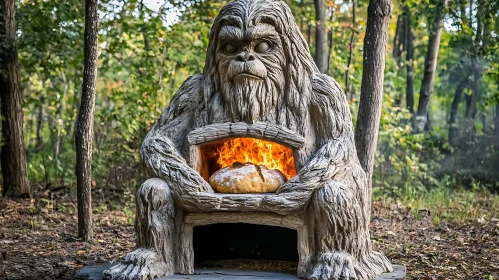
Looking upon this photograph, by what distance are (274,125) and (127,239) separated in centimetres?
347

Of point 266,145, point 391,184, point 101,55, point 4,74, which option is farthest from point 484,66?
point 266,145

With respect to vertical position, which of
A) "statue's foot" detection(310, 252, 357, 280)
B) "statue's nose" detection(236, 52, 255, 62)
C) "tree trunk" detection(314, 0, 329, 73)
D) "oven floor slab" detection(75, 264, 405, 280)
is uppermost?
"tree trunk" detection(314, 0, 329, 73)

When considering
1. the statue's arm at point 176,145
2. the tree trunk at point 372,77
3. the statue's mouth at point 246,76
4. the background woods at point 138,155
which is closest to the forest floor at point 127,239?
the background woods at point 138,155

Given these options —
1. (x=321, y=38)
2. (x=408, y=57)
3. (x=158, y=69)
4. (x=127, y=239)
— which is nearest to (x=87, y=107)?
(x=127, y=239)

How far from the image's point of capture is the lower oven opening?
5750 millimetres

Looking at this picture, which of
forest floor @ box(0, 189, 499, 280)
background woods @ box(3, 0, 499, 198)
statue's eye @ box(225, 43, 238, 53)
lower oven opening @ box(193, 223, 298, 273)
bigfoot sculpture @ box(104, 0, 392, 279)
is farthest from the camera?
background woods @ box(3, 0, 499, 198)

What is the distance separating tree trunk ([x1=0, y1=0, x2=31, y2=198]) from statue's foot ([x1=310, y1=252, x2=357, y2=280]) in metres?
6.30

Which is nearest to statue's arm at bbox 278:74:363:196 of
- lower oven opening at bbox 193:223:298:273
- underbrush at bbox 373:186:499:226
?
lower oven opening at bbox 193:223:298:273

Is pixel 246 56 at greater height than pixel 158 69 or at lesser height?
lesser

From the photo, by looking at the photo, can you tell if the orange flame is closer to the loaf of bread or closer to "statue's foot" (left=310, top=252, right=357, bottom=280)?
the loaf of bread

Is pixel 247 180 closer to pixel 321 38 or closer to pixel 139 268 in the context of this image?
pixel 139 268

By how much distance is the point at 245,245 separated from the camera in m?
5.87

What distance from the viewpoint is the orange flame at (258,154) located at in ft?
18.2

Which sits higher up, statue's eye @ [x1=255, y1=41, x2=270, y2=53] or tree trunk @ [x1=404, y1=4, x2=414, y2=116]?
tree trunk @ [x1=404, y1=4, x2=414, y2=116]
